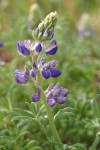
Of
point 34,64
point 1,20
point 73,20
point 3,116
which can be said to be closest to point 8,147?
point 3,116

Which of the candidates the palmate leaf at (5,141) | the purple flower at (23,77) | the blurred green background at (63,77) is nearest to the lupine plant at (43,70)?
the purple flower at (23,77)

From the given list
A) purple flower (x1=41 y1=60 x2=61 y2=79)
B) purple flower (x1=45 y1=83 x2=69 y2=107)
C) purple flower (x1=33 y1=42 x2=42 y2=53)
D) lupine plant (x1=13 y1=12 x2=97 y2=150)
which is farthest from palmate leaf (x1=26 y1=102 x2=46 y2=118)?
purple flower (x1=33 y1=42 x2=42 y2=53)

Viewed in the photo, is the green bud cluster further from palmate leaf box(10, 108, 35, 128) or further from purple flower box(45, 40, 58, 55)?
palmate leaf box(10, 108, 35, 128)

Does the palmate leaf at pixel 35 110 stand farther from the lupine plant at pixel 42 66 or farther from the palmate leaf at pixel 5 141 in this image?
the palmate leaf at pixel 5 141

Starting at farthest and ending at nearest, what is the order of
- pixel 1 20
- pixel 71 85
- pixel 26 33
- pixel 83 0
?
pixel 83 0 < pixel 1 20 < pixel 26 33 < pixel 71 85

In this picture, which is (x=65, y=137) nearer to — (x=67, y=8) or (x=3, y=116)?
(x=3, y=116)
